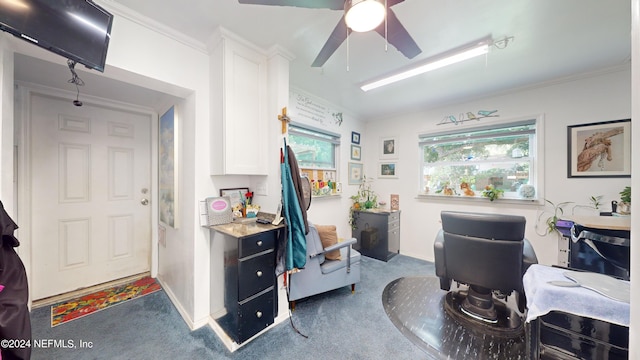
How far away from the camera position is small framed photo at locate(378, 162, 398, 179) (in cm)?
373

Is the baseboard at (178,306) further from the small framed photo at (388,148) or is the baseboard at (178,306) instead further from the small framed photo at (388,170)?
the small framed photo at (388,148)

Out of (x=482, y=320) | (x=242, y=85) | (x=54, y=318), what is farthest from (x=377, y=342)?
(x=54, y=318)

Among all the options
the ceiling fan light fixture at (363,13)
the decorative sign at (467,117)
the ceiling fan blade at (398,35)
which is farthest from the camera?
the decorative sign at (467,117)

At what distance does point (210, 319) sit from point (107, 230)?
173 centimetres

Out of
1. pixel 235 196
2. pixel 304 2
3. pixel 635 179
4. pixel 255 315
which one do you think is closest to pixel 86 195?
pixel 235 196

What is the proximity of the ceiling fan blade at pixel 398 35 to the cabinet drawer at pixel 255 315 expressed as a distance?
211cm

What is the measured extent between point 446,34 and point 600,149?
2286mm

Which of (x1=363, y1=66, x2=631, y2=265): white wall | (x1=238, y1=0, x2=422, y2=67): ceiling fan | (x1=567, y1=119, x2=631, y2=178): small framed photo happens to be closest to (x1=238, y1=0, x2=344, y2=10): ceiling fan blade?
(x1=238, y1=0, x2=422, y2=67): ceiling fan

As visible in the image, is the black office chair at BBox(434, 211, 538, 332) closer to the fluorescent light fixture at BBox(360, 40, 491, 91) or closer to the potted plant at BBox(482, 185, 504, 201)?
the potted plant at BBox(482, 185, 504, 201)

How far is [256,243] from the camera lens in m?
1.62

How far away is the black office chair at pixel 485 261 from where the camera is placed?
167 cm

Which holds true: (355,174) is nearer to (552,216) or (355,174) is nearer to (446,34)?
(446,34)

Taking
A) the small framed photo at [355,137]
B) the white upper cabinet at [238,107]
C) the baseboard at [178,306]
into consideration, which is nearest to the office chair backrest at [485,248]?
the white upper cabinet at [238,107]

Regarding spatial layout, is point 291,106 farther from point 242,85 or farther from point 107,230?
point 107,230
